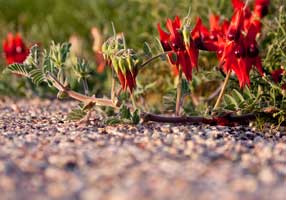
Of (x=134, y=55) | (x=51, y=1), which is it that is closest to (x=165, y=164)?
(x=134, y=55)

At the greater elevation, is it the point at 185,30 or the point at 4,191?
the point at 185,30

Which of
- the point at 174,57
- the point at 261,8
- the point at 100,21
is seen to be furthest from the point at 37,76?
the point at 100,21

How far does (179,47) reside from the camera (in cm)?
212

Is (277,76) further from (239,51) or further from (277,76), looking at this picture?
(239,51)

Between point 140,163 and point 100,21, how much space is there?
2477 millimetres

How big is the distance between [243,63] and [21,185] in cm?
104

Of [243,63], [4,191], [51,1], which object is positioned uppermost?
[51,1]

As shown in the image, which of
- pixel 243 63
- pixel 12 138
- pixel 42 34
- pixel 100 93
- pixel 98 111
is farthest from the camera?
pixel 42 34

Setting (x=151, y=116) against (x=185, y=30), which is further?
(x=151, y=116)

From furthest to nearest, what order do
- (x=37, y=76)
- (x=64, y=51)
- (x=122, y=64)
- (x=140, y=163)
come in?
(x=64, y=51), (x=37, y=76), (x=122, y=64), (x=140, y=163)

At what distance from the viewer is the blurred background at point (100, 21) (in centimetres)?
311

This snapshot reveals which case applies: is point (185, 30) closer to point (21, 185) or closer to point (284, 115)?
point (284, 115)

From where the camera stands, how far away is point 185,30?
2.05 m

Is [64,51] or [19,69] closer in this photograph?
[19,69]
